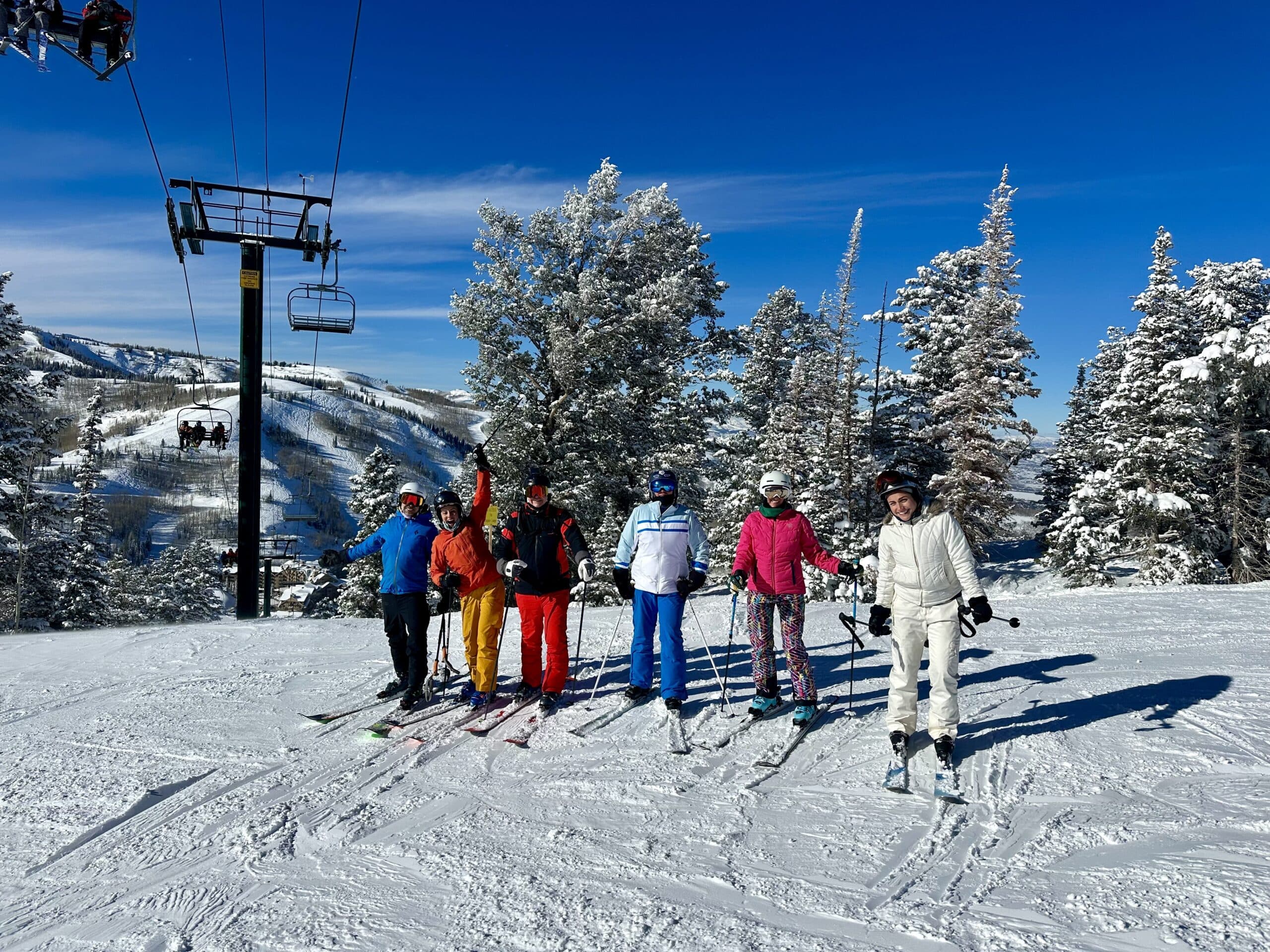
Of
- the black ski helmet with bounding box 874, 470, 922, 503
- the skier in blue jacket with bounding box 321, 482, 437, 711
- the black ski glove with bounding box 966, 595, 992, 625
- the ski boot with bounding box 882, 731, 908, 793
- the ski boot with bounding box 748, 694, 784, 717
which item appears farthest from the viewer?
the skier in blue jacket with bounding box 321, 482, 437, 711

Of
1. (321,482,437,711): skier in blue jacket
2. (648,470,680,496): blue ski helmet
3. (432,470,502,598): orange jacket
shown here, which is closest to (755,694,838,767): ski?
(648,470,680,496): blue ski helmet

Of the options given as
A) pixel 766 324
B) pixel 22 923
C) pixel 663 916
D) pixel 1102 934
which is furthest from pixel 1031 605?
pixel 766 324

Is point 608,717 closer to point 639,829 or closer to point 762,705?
point 762,705

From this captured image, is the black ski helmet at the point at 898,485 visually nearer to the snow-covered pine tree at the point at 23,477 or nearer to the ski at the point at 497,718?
the ski at the point at 497,718

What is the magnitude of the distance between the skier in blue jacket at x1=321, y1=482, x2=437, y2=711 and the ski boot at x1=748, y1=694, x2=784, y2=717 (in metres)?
2.97

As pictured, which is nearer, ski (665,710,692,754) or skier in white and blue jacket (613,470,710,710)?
ski (665,710,692,754)

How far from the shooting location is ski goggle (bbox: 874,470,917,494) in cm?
503

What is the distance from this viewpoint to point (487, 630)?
264 inches

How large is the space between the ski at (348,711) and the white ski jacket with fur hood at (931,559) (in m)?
4.88

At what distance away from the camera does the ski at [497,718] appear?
240 inches

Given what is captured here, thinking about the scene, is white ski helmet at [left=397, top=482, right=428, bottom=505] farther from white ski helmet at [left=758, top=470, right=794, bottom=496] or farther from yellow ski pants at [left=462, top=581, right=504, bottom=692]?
white ski helmet at [left=758, top=470, right=794, bottom=496]

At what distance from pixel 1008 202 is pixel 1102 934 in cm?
2942

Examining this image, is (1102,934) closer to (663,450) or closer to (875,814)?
(875,814)

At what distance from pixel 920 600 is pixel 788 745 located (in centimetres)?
154
